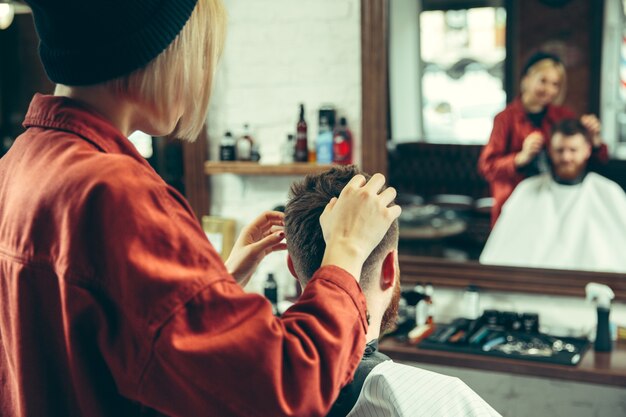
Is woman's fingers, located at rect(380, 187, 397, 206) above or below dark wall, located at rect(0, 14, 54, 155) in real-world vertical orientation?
below

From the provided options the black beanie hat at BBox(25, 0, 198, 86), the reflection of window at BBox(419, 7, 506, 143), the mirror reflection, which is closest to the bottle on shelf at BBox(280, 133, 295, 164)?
the mirror reflection

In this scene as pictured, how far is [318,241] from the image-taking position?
145cm

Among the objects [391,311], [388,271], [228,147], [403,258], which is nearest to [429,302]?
[403,258]

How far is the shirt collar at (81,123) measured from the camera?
98cm

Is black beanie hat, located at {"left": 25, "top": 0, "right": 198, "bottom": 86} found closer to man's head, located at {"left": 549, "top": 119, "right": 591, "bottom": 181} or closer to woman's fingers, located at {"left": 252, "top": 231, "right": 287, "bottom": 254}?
woman's fingers, located at {"left": 252, "top": 231, "right": 287, "bottom": 254}

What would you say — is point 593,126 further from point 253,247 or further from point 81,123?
point 81,123

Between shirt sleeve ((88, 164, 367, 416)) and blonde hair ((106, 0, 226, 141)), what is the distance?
0.56 ft

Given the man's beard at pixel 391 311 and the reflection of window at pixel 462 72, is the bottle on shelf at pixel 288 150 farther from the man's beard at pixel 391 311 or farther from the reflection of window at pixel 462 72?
the man's beard at pixel 391 311

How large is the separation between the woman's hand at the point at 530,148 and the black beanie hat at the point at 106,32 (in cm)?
208

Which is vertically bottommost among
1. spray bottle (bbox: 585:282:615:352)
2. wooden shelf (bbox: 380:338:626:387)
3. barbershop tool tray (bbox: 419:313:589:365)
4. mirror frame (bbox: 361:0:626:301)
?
wooden shelf (bbox: 380:338:626:387)

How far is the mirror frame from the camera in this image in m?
2.84

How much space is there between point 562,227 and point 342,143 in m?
0.94

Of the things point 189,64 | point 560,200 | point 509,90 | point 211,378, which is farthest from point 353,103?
point 211,378

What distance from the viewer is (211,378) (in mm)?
870
